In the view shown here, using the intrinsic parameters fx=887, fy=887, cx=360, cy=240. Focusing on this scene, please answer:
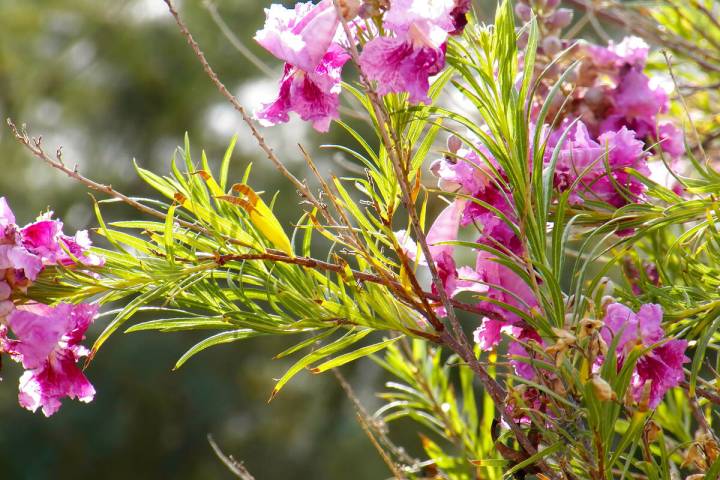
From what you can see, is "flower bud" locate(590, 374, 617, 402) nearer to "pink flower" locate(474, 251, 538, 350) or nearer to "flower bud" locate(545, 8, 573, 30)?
"pink flower" locate(474, 251, 538, 350)

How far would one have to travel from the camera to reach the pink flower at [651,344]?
0.35 metres

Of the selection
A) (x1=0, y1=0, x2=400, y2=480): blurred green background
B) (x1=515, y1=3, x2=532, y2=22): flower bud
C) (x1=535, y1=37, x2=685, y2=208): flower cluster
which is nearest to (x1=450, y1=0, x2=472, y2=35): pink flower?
(x1=535, y1=37, x2=685, y2=208): flower cluster

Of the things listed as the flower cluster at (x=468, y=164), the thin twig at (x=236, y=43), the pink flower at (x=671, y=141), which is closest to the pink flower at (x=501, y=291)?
the flower cluster at (x=468, y=164)

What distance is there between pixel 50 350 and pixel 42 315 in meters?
0.02

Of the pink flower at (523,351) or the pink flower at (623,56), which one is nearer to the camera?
the pink flower at (523,351)

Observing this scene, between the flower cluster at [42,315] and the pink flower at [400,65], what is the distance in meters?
0.15

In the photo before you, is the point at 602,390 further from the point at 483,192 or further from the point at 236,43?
the point at 236,43

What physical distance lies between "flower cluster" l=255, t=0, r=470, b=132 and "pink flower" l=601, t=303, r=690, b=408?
118mm

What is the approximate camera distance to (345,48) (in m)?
0.36

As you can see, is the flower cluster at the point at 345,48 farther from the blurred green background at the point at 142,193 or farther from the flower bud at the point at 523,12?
the blurred green background at the point at 142,193

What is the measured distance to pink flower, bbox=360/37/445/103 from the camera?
13.2 inches

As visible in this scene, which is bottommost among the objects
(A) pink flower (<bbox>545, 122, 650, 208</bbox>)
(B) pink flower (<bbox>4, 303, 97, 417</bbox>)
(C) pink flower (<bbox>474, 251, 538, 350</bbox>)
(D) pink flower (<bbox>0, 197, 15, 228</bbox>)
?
(B) pink flower (<bbox>4, 303, 97, 417</bbox>)

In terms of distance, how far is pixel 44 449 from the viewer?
2.83 metres

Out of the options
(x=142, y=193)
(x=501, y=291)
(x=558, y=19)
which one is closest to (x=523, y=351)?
(x=501, y=291)
